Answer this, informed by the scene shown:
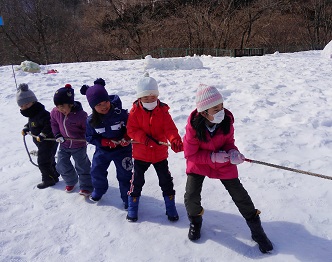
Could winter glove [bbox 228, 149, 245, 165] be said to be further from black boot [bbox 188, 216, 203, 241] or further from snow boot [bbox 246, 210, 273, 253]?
black boot [bbox 188, 216, 203, 241]

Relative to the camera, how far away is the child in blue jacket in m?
2.76

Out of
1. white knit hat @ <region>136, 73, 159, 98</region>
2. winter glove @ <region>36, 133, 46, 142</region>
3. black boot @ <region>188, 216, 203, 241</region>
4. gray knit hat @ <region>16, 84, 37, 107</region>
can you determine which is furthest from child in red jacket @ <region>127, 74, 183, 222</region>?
gray knit hat @ <region>16, 84, 37, 107</region>

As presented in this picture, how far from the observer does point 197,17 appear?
22797 millimetres

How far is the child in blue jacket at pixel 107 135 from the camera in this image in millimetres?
2760

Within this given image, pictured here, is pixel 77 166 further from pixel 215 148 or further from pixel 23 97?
pixel 215 148

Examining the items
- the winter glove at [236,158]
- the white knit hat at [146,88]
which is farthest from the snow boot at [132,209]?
the winter glove at [236,158]

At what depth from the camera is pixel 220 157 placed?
227 centimetres

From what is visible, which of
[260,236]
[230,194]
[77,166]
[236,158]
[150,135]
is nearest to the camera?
[236,158]

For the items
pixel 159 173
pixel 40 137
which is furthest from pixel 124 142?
pixel 40 137

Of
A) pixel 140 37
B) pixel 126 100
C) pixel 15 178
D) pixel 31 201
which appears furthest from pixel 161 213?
pixel 140 37

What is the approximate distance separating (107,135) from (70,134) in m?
0.54

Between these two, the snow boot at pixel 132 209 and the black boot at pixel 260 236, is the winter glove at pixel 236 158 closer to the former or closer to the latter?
the black boot at pixel 260 236

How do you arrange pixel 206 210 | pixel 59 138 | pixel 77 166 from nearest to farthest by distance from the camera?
pixel 206 210 → pixel 59 138 → pixel 77 166

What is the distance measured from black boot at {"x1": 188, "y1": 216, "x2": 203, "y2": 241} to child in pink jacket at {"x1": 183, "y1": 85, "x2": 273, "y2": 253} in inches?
13.8
